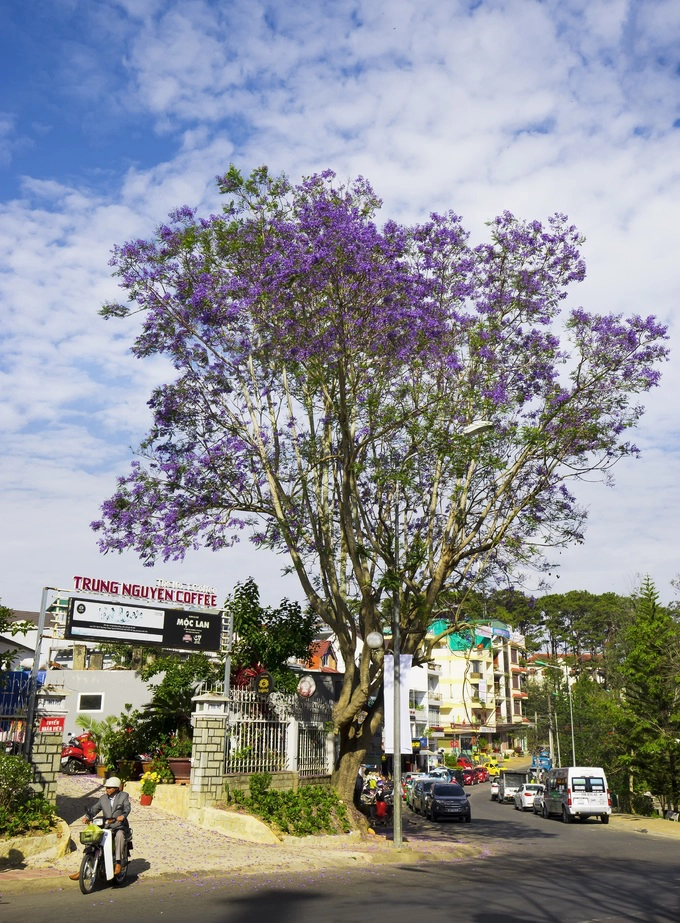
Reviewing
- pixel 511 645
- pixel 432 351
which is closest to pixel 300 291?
pixel 432 351

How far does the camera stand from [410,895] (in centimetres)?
1205

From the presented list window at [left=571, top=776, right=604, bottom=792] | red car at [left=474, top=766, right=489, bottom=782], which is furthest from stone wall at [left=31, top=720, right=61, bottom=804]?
red car at [left=474, top=766, right=489, bottom=782]

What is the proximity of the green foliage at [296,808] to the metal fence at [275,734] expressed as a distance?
0.65 meters

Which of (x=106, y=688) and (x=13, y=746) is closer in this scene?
(x=13, y=746)

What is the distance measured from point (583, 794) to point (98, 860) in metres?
24.7

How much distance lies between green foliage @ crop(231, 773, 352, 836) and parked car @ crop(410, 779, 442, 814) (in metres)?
13.9

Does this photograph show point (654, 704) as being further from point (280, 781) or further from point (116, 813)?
point (116, 813)

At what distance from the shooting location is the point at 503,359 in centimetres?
2031

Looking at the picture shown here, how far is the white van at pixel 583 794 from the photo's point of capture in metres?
31.7

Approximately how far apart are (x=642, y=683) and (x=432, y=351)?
69.2 ft

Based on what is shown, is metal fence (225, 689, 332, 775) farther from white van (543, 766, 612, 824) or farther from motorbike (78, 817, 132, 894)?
white van (543, 766, 612, 824)

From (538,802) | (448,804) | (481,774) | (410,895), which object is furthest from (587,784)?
(481,774)

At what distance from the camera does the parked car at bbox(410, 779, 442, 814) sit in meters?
32.1

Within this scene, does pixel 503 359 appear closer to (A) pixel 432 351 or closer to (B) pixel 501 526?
(A) pixel 432 351
